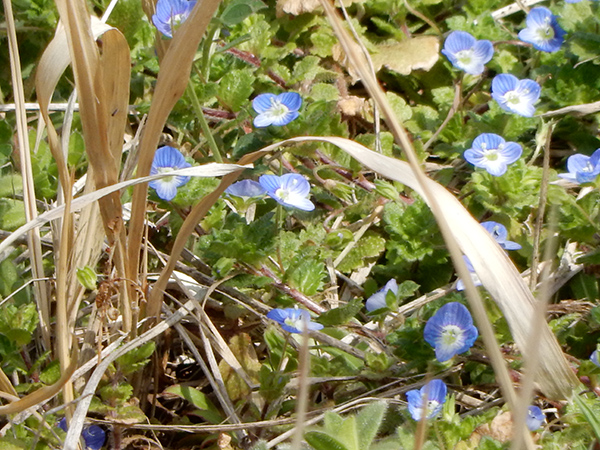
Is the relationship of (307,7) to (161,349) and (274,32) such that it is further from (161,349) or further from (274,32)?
(161,349)

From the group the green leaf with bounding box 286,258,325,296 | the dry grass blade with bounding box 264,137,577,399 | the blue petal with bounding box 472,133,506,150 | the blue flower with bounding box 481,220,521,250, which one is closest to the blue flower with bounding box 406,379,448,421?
the dry grass blade with bounding box 264,137,577,399

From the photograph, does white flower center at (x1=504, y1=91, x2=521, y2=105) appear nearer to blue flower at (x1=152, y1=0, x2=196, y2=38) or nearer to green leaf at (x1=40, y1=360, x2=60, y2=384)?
blue flower at (x1=152, y1=0, x2=196, y2=38)

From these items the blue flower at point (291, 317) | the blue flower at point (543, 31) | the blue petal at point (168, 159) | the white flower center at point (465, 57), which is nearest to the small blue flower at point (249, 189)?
the blue petal at point (168, 159)

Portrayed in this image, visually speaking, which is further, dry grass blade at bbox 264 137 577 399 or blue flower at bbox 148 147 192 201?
blue flower at bbox 148 147 192 201

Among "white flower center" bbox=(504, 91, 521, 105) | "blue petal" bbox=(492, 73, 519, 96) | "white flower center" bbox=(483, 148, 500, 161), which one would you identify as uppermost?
"blue petal" bbox=(492, 73, 519, 96)

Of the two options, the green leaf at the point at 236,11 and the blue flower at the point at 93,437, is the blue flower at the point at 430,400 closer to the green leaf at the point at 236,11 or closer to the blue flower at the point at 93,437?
the blue flower at the point at 93,437

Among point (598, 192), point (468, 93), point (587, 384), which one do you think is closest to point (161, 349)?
A: point (587, 384)

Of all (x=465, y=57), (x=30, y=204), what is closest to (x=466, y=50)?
(x=465, y=57)
